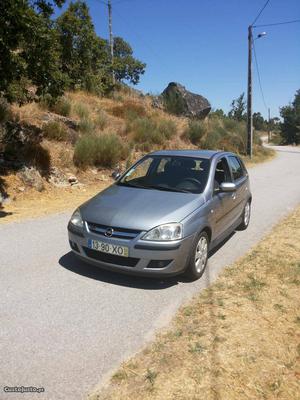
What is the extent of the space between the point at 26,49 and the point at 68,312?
772 centimetres

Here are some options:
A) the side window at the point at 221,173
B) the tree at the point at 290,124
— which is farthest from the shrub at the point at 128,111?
the tree at the point at 290,124

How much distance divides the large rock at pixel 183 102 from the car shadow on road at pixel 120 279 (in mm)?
20666

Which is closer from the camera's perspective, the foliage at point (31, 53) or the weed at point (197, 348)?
the weed at point (197, 348)

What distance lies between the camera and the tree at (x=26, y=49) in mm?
7852

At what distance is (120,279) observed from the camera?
4.75 m

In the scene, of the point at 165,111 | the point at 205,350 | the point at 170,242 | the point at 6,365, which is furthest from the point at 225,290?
the point at 165,111

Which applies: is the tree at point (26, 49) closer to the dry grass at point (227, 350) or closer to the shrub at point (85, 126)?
the shrub at point (85, 126)

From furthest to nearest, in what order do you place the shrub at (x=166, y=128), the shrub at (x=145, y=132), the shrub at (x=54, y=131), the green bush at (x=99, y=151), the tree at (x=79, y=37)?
1. the shrub at (x=166, y=128)
2. the shrub at (x=145, y=132)
3. the tree at (x=79, y=37)
4. the green bush at (x=99, y=151)
5. the shrub at (x=54, y=131)

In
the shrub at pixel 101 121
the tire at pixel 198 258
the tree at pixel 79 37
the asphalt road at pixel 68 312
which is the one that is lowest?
the asphalt road at pixel 68 312

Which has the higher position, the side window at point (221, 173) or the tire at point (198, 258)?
the side window at point (221, 173)

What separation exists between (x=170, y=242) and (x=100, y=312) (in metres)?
1.09

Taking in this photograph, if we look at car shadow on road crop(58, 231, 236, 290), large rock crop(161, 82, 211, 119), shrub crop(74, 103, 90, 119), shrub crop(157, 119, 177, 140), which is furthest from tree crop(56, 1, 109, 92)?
car shadow on road crop(58, 231, 236, 290)

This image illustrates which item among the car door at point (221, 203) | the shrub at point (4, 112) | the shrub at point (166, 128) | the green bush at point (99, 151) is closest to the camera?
the car door at point (221, 203)

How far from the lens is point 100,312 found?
3.97 m
